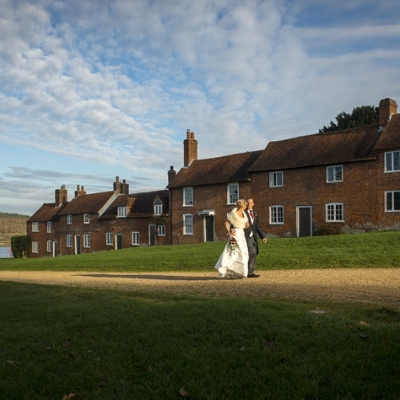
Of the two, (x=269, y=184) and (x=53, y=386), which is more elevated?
(x=269, y=184)

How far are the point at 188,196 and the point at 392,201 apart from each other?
18.0 m

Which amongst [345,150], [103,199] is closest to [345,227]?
[345,150]

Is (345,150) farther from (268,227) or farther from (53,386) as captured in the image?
(53,386)

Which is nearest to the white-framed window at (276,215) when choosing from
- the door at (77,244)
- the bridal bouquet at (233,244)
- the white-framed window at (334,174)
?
the white-framed window at (334,174)

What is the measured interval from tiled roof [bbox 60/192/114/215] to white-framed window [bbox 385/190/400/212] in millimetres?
33334

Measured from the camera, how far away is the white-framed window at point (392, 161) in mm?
29391

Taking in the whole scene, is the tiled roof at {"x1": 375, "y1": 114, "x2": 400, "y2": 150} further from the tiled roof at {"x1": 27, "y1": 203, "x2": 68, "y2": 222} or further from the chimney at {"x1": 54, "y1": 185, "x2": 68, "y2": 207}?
the chimney at {"x1": 54, "y1": 185, "x2": 68, "y2": 207}

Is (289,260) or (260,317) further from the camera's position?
(289,260)

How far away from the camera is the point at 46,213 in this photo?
6394cm

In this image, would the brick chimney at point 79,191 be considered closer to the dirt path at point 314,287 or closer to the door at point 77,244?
the door at point 77,244

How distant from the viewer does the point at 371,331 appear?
564 centimetres

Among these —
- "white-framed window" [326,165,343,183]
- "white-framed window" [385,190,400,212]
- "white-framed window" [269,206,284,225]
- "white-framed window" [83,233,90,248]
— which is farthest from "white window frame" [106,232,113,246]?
"white-framed window" [385,190,400,212]

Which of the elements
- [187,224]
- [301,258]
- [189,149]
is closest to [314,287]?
[301,258]

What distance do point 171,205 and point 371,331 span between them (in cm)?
3765
